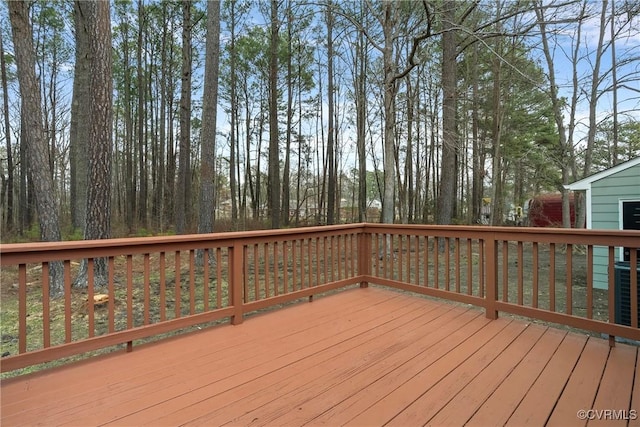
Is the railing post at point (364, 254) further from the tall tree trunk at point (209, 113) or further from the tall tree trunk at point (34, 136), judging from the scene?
the tall tree trunk at point (34, 136)

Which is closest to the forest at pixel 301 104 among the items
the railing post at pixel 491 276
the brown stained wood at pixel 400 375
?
the railing post at pixel 491 276

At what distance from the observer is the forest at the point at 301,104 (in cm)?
517

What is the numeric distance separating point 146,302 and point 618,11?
879 centimetres

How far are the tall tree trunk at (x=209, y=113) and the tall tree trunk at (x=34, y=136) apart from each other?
7.86ft

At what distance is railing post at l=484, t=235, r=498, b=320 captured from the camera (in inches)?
117

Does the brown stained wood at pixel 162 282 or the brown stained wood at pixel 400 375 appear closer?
the brown stained wood at pixel 400 375

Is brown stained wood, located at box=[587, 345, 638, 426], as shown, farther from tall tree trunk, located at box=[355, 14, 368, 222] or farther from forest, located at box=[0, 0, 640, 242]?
tall tree trunk, located at box=[355, 14, 368, 222]

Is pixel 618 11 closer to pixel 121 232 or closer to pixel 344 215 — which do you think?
pixel 344 215

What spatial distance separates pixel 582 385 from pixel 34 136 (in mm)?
7273

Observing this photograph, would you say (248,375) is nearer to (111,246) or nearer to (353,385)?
(353,385)

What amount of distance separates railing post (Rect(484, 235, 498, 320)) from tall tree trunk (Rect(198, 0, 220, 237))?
5278 millimetres

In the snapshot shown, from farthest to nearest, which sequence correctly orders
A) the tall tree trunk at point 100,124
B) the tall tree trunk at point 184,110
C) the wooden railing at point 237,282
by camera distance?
the tall tree trunk at point 184,110
the tall tree trunk at point 100,124
the wooden railing at point 237,282

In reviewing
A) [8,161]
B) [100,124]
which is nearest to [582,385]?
[100,124]

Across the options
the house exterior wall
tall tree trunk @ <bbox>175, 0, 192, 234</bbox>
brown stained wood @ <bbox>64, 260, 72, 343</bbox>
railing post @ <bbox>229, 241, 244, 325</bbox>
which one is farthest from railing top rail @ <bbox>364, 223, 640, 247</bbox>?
tall tree trunk @ <bbox>175, 0, 192, 234</bbox>
